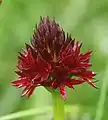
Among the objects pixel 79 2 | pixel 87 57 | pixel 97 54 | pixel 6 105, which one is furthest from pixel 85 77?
pixel 79 2

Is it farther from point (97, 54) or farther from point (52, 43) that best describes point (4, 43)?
point (52, 43)

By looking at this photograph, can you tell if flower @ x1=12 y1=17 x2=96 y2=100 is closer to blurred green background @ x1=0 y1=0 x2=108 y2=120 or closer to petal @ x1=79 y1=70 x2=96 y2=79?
petal @ x1=79 y1=70 x2=96 y2=79

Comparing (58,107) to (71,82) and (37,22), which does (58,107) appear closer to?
(71,82)

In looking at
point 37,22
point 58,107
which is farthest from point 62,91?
point 37,22

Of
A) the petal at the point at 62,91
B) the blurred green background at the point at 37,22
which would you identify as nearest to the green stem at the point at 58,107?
the petal at the point at 62,91

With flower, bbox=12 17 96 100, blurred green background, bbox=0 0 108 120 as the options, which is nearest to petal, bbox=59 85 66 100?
flower, bbox=12 17 96 100

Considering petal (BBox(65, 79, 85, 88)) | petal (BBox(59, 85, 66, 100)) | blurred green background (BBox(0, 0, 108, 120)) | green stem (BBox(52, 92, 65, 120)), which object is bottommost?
green stem (BBox(52, 92, 65, 120))
